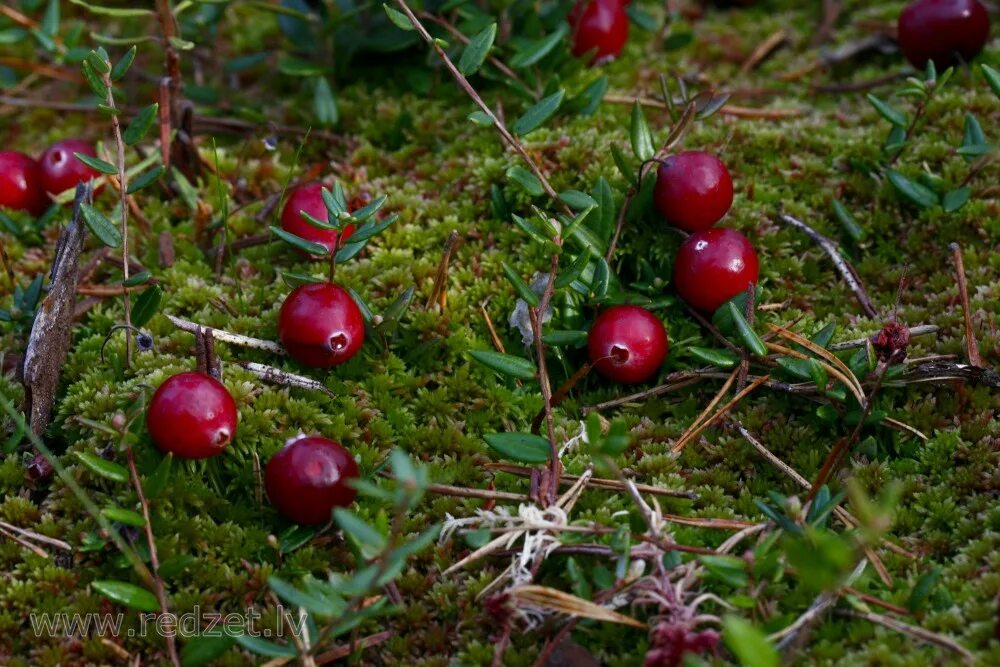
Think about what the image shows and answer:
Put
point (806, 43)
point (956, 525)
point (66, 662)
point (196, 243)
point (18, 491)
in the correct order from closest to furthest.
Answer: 1. point (66, 662)
2. point (956, 525)
3. point (18, 491)
4. point (196, 243)
5. point (806, 43)

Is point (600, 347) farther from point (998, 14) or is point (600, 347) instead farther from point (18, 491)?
point (998, 14)

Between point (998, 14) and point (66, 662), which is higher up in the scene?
point (998, 14)

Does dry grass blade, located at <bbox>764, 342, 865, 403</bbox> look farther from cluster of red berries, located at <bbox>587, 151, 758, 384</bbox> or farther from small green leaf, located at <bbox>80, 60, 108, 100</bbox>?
small green leaf, located at <bbox>80, 60, 108, 100</bbox>

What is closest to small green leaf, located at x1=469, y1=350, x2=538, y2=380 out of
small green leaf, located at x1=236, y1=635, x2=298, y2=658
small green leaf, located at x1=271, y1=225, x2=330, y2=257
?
small green leaf, located at x1=271, y1=225, x2=330, y2=257

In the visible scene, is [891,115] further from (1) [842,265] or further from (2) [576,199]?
(2) [576,199]

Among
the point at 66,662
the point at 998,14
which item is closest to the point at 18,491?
the point at 66,662

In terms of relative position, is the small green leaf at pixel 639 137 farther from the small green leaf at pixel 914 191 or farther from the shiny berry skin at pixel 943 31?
the shiny berry skin at pixel 943 31

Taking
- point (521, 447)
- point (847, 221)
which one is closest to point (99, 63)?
point (521, 447)
